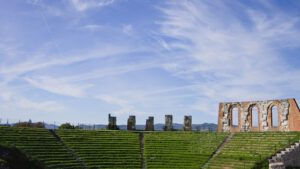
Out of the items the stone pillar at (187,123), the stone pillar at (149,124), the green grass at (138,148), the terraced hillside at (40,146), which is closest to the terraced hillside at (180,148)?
the green grass at (138,148)

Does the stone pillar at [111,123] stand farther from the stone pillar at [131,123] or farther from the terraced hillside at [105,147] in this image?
the terraced hillside at [105,147]

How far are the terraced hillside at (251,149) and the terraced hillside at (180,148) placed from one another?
6.03 ft

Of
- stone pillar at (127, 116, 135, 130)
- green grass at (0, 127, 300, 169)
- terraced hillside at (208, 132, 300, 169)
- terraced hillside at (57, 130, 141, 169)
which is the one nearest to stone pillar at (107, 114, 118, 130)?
stone pillar at (127, 116, 135, 130)

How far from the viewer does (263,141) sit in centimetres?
5041

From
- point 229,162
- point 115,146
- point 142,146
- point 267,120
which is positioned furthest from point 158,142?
point 267,120

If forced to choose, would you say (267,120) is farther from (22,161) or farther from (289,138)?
Result: (22,161)

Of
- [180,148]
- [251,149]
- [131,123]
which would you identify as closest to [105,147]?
[180,148]

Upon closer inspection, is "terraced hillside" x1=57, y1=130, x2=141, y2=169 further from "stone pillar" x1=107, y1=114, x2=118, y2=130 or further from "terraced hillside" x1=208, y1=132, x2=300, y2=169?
"terraced hillside" x1=208, y1=132, x2=300, y2=169

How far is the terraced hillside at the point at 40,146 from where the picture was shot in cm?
4503

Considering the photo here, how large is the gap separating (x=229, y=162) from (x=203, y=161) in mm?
3176

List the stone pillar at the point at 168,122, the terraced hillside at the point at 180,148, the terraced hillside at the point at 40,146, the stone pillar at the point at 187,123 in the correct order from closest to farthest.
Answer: the terraced hillside at the point at 40,146, the terraced hillside at the point at 180,148, the stone pillar at the point at 187,123, the stone pillar at the point at 168,122

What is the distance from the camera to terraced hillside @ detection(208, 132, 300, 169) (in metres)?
45.6

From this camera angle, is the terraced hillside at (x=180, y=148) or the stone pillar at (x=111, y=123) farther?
the stone pillar at (x=111, y=123)

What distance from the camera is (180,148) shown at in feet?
174
